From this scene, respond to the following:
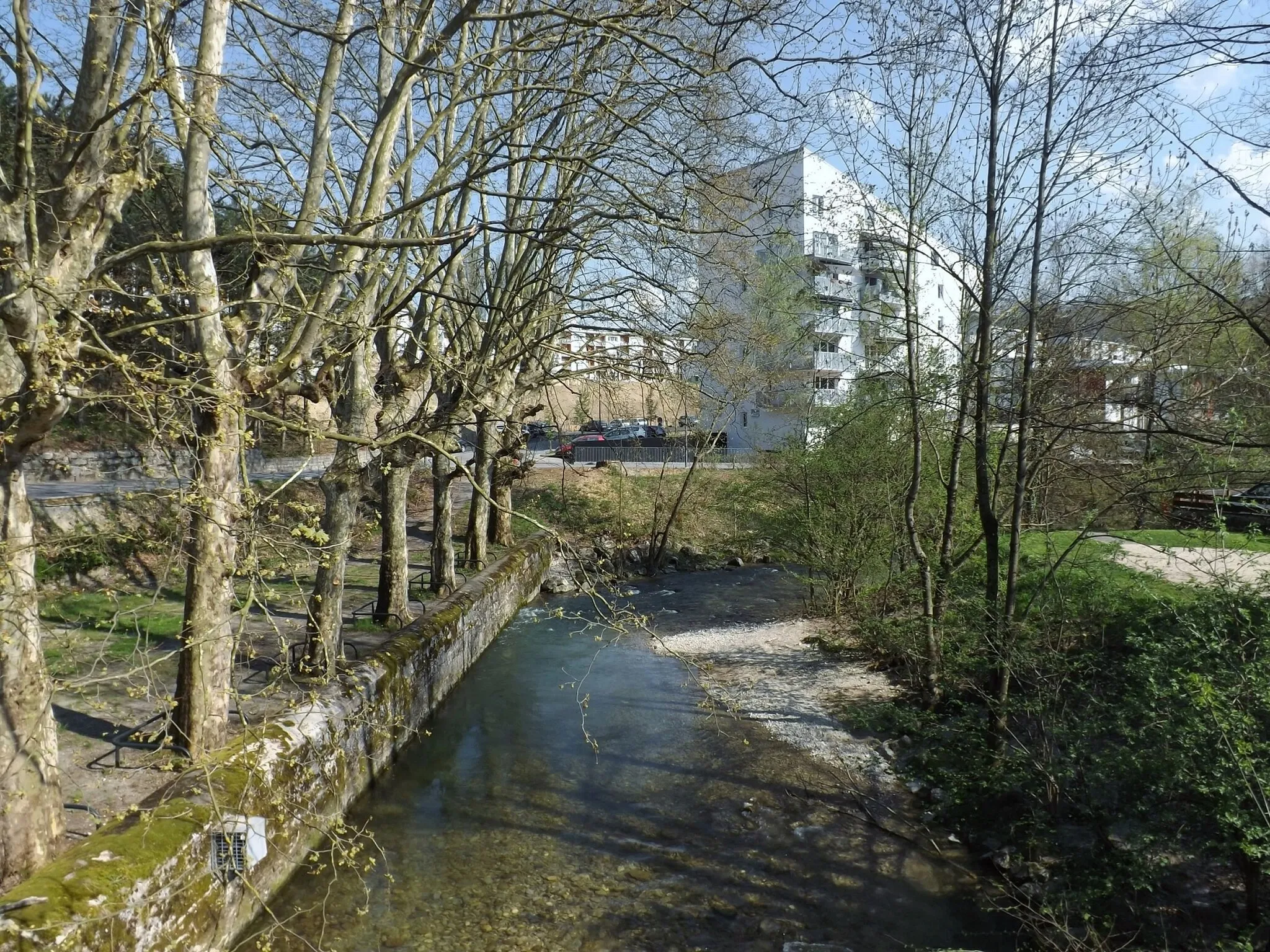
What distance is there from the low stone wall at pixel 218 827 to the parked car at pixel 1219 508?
6.18 m

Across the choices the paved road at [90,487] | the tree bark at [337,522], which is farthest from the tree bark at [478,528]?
the tree bark at [337,522]

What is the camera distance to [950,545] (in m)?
10.7

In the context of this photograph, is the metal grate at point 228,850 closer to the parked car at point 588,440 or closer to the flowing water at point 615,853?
the flowing water at point 615,853

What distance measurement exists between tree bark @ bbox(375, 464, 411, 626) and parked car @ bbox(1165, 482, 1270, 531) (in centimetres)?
833

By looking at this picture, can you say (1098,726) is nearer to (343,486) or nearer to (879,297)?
(879,297)

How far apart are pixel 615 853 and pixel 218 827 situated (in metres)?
3.35

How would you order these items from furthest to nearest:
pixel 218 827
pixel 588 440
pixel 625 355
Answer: pixel 588 440, pixel 625 355, pixel 218 827

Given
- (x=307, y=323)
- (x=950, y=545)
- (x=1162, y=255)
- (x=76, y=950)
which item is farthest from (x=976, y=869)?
(x=307, y=323)

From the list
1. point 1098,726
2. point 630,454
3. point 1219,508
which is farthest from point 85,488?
point 630,454

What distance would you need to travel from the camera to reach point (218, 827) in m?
5.21

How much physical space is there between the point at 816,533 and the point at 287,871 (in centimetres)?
1026

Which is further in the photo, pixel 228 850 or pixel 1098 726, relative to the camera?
pixel 1098 726

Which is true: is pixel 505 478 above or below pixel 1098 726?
above

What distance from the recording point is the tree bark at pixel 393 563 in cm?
1121
